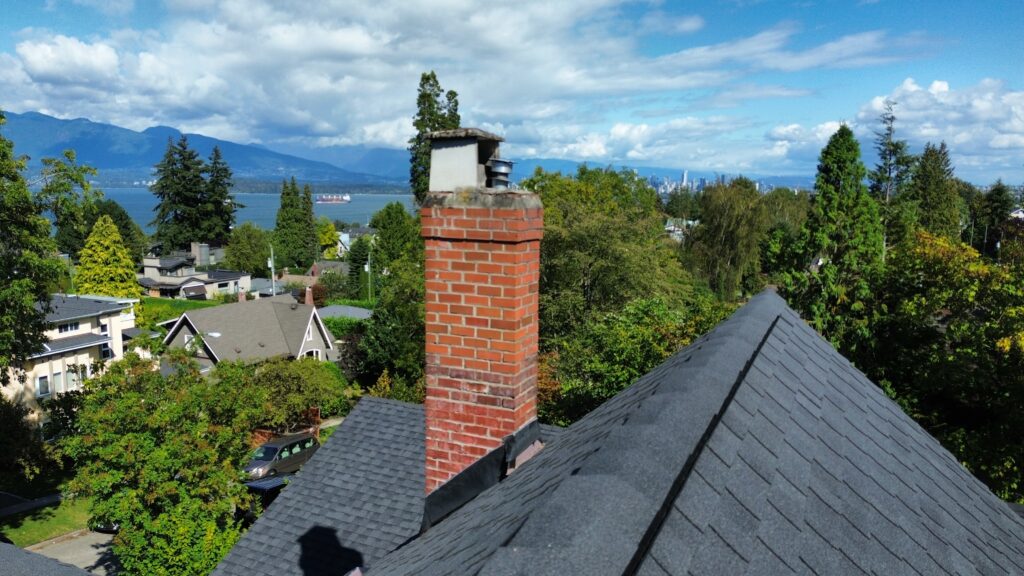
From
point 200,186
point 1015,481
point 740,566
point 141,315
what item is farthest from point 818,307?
point 200,186

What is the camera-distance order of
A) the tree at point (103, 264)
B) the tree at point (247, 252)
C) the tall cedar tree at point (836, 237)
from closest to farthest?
the tall cedar tree at point (836, 237) < the tree at point (103, 264) < the tree at point (247, 252)

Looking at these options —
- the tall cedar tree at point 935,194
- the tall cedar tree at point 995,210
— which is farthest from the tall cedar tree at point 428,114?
the tall cedar tree at point 995,210

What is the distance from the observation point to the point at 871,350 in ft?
68.1

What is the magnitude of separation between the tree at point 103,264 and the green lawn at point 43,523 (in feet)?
97.7

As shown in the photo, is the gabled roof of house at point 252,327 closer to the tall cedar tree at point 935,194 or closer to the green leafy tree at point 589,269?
the green leafy tree at point 589,269

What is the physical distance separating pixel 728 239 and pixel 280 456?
1439 inches

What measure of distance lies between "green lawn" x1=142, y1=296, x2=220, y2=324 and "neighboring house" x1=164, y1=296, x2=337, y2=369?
11077 millimetres

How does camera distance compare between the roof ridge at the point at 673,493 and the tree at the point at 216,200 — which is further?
the tree at the point at 216,200

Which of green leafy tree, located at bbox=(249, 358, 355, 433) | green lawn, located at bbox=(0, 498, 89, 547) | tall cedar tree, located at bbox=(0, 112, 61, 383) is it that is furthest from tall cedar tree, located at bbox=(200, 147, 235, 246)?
tall cedar tree, located at bbox=(0, 112, 61, 383)

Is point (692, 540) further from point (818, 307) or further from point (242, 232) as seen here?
point (242, 232)

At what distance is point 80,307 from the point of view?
30.8 meters

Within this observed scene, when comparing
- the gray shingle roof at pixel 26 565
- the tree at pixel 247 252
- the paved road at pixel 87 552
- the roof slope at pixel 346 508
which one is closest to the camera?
the gray shingle roof at pixel 26 565

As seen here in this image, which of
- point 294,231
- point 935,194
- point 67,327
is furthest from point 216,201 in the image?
point 935,194

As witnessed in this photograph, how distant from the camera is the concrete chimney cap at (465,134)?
15.9 ft
